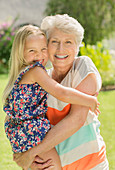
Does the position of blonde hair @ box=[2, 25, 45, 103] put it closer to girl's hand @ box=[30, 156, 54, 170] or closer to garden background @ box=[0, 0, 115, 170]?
girl's hand @ box=[30, 156, 54, 170]

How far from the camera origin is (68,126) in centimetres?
171

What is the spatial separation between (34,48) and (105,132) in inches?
130

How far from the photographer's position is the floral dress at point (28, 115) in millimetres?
1748

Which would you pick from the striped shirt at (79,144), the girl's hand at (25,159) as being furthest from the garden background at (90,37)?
the striped shirt at (79,144)

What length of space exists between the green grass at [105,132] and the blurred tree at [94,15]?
5.72 metres

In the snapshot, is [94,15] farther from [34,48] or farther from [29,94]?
[29,94]

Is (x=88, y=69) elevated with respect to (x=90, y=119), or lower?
elevated

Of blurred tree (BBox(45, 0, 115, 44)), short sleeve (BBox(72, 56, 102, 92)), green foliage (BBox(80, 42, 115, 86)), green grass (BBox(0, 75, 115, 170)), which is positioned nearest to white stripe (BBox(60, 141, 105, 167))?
short sleeve (BBox(72, 56, 102, 92))

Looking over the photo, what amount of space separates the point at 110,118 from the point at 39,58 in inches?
157

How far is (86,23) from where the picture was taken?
1246cm

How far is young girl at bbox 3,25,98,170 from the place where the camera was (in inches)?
68.6

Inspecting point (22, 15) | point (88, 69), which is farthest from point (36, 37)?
point (22, 15)

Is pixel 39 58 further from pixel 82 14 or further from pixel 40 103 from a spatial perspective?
pixel 82 14

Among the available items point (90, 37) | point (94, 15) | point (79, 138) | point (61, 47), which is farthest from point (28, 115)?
point (94, 15)
